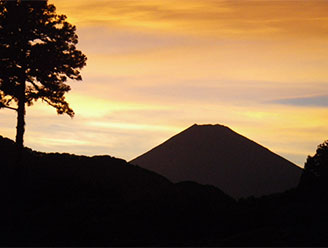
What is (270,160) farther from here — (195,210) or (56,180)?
(195,210)

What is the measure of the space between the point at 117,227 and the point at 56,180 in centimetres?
1295

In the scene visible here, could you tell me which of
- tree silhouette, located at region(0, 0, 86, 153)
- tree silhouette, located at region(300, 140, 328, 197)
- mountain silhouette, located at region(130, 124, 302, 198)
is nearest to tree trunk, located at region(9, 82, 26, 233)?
tree silhouette, located at region(0, 0, 86, 153)

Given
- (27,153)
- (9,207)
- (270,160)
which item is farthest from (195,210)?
(270,160)

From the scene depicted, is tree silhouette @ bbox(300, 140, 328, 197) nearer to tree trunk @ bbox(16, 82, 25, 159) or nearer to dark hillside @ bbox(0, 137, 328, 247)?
dark hillside @ bbox(0, 137, 328, 247)

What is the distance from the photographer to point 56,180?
37562 millimetres

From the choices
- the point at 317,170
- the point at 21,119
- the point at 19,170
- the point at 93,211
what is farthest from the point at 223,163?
the point at 93,211

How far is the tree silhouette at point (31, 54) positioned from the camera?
121 ft

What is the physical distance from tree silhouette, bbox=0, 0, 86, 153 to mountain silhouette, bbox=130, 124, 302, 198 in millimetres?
36940

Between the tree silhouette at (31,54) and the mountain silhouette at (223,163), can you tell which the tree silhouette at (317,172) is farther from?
the mountain silhouette at (223,163)

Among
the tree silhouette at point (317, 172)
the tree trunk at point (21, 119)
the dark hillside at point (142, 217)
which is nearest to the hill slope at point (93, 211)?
the dark hillside at point (142, 217)

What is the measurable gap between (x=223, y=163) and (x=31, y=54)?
4514cm

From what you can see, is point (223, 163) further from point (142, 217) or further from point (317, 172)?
point (142, 217)

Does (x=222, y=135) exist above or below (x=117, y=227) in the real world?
above

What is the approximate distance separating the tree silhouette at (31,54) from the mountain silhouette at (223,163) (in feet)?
121
